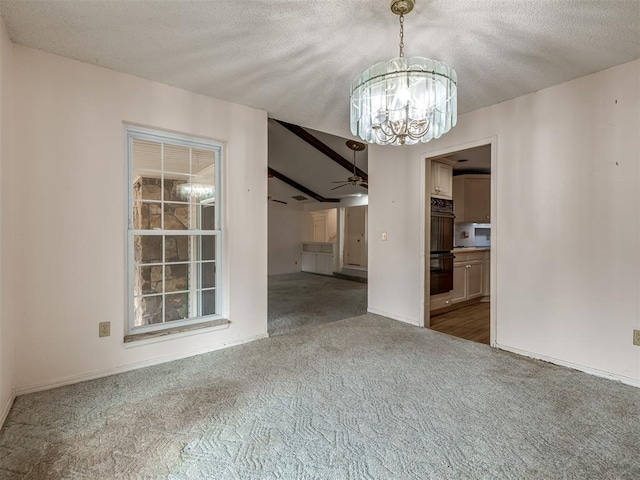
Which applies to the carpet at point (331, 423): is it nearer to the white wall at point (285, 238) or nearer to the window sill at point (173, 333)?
the window sill at point (173, 333)

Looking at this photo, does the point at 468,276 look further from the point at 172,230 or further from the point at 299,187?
the point at 299,187

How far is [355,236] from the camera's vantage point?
8.52 meters

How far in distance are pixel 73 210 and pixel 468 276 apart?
493cm

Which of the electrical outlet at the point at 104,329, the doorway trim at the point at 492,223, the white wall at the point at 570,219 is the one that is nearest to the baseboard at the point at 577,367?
the white wall at the point at 570,219

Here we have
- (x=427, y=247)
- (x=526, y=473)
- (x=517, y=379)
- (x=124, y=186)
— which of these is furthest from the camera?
(x=427, y=247)

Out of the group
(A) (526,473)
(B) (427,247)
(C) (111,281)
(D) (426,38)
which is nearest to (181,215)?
(C) (111,281)

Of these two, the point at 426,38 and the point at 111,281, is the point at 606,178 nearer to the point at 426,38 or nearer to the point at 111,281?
the point at 426,38

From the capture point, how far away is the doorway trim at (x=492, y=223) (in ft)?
9.99

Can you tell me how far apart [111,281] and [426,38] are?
9.58 feet

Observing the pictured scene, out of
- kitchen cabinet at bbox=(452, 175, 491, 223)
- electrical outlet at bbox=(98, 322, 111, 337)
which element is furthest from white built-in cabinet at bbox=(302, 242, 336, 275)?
electrical outlet at bbox=(98, 322, 111, 337)

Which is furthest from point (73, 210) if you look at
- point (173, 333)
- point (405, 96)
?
point (405, 96)

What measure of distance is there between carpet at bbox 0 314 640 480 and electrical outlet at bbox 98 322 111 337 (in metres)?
0.34

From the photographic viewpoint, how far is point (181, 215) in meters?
2.90

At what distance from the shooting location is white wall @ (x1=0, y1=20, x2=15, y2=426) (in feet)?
6.01
